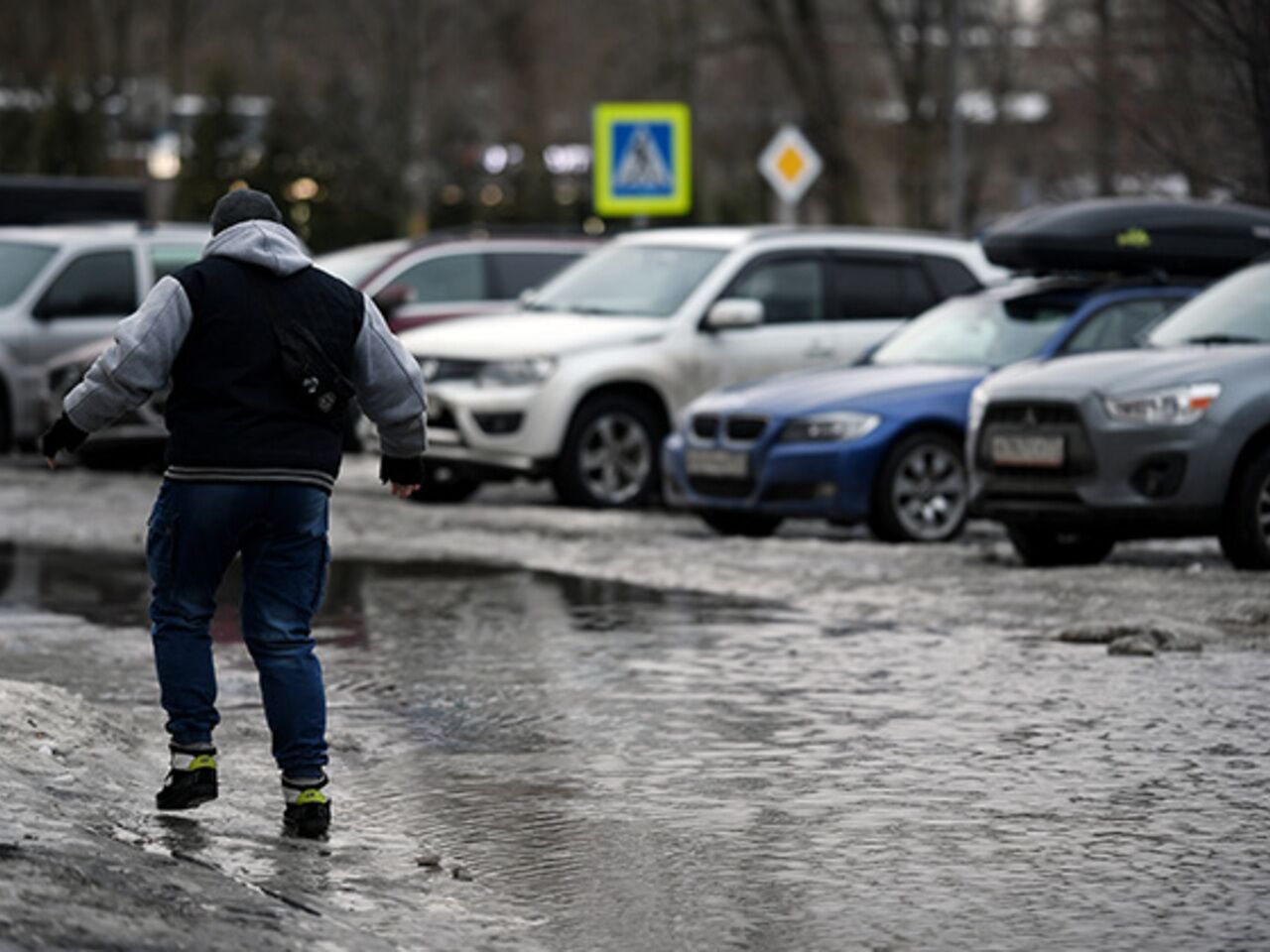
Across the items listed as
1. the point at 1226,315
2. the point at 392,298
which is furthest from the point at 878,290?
the point at 1226,315

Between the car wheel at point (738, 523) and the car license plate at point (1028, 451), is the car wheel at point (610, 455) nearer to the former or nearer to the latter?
the car wheel at point (738, 523)

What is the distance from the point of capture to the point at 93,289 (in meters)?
25.1

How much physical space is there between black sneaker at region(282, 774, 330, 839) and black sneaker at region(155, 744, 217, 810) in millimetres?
234

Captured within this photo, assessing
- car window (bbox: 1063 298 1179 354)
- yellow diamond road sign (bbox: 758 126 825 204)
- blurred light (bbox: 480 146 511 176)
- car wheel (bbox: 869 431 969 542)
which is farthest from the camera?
blurred light (bbox: 480 146 511 176)

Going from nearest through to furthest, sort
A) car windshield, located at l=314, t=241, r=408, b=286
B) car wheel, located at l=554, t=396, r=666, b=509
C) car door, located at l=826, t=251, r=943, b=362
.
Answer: car wheel, located at l=554, t=396, r=666, b=509
car door, located at l=826, t=251, r=943, b=362
car windshield, located at l=314, t=241, r=408, b=286

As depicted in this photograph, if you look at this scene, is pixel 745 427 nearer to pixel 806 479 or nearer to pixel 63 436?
pixel 806 479

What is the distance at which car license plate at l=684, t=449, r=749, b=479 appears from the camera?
57.2 feet

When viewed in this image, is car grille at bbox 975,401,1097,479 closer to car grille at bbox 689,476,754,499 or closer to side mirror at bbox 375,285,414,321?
car grille at bbox 689,476,754,499

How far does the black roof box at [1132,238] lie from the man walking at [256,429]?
10624mm

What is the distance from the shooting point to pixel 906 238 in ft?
69.4

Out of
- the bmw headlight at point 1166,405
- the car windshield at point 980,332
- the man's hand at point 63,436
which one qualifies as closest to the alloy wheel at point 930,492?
the car windshield at point 980,332

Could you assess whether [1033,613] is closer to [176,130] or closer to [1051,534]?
[1051,534]

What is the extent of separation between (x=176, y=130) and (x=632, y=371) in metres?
34.7

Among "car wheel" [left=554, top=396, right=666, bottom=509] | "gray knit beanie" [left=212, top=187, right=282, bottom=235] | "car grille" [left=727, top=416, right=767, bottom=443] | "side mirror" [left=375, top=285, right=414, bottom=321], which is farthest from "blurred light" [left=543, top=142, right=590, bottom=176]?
"gray knit beanie" [left=212, top=187, right=282, bottom=235]
